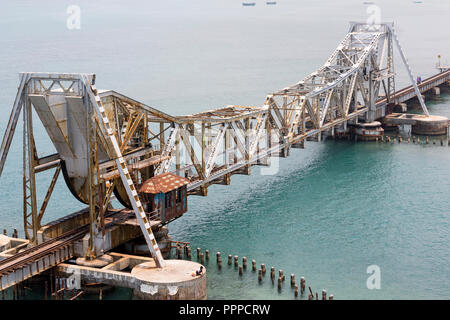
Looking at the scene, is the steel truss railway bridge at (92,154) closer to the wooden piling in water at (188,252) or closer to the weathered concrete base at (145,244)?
the weathered concrete base at (145,244)

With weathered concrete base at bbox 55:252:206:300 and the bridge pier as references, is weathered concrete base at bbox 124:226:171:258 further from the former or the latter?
the bridge pier

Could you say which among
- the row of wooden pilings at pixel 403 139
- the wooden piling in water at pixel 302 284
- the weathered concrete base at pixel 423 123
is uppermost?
the weathered concrete base at pixel 423 123

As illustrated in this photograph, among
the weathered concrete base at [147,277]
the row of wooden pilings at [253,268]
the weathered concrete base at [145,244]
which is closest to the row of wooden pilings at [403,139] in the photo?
the row of wooden pilings at [253,268]

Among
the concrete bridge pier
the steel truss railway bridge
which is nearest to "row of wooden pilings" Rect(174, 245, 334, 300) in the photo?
the steel truss railway bridge

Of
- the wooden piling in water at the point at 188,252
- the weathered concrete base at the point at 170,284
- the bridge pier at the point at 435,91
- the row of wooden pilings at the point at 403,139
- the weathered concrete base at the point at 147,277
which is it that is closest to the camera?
the weathered concrete base at the point at 170,284

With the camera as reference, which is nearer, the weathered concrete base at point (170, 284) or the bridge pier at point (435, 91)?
the weathered concrete base at point (170, 284)

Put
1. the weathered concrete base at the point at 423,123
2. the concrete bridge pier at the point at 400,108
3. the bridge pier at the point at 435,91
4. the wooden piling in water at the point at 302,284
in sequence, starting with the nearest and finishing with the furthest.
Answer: the wooden piling in water at the point at 302,284 < the weathered concrete base at the point at 423,123 < the concrete bridge pier at the point at 400,108 < the bridge pier at the point at 435,91
